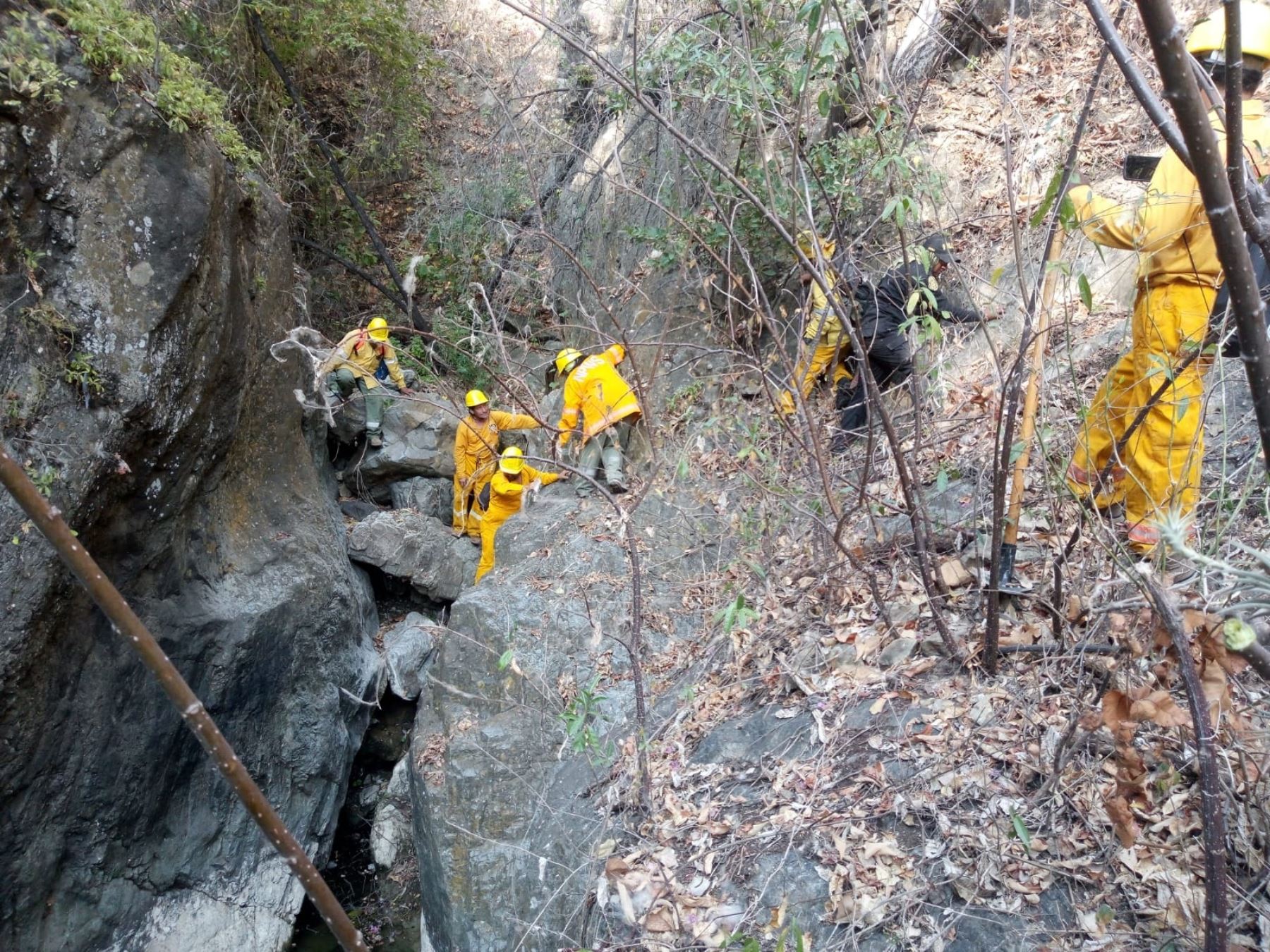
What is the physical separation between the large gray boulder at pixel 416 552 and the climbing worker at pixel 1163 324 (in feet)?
22.1

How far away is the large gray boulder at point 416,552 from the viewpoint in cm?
845

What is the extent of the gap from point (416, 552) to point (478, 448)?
127 centimetres

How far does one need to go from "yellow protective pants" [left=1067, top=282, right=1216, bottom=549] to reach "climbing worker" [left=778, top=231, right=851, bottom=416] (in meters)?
1.06

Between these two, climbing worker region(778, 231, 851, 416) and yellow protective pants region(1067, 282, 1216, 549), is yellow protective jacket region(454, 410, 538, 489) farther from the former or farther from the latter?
yellow protective pants region(1067, 282, 1216, 549)

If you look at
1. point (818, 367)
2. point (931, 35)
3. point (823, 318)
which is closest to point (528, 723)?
point (818, 367)

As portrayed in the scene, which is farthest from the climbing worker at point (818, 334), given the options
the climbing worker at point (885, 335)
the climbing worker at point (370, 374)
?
the climbing worker at point (370, 374)

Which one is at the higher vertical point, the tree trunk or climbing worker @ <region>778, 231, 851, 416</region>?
the tree trunk

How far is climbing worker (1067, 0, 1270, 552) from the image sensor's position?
259 centimetres

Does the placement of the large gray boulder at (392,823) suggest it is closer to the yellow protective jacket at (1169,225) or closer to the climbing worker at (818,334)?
the climbing worker at (818,334)

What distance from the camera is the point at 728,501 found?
591cm

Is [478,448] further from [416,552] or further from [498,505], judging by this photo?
[416,552]

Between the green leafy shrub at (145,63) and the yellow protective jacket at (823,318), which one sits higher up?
the green leafy shrub at (145,63)

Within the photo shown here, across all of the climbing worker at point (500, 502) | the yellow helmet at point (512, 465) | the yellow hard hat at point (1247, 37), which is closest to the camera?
the yellow hard hat at point (1247, 37)

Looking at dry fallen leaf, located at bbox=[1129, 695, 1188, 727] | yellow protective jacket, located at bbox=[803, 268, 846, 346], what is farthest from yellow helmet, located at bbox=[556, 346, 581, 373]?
dry fallen leaf, located at bbox=[1129, 695, 1188, 727]
